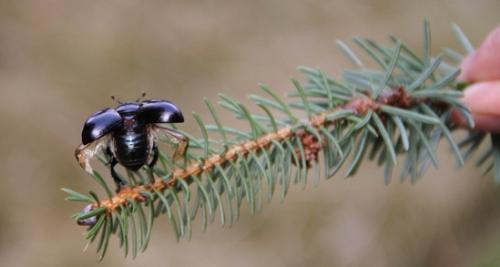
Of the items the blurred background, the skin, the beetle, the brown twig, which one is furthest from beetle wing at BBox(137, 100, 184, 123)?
the blurred background

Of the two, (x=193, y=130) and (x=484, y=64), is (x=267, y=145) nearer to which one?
(x=484, y=64)

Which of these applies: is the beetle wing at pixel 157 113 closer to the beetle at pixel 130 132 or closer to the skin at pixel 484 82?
the beetle at pixel 130 132

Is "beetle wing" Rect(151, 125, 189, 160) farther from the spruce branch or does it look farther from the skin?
the skin

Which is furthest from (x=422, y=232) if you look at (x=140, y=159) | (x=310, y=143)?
(x=140, y=159)

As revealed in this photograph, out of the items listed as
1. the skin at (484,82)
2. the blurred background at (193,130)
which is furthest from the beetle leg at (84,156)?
the blurred background at (193,130)

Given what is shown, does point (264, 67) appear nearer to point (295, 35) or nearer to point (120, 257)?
point (295, 35)

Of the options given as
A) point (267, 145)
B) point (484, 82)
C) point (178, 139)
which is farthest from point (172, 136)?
point (484, 82)
